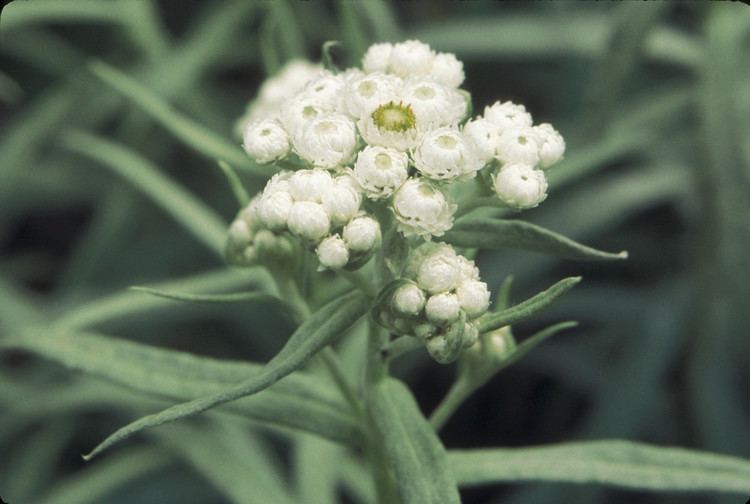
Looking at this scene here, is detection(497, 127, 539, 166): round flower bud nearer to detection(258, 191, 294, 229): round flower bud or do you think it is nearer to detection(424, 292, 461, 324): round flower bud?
detection(424, 292, 461, 324): round flower bud

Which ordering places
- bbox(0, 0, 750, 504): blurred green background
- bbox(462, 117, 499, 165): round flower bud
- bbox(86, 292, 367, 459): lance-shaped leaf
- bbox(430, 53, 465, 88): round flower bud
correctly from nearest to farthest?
bbox(86, 292, 367, 459): lance-shaped leaf → bbox(462, 117, 499, 165): round flower bud → bbox(430, 53, 465, 88): round flower bud → bbox(0, 0, 750, 504): blurred green background

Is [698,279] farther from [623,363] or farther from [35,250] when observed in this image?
[35,250]

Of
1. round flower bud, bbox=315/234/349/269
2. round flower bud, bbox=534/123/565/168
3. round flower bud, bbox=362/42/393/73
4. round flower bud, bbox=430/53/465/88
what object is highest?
round flower bud, bbox=362/42/393/73

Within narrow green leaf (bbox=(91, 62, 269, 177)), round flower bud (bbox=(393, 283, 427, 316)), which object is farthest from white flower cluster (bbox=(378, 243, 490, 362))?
narrow green leaf (bbox=(91, 62, 269, 177))

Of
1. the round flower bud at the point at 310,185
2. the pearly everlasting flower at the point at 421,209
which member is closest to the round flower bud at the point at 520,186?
the pearly everlasting flower at the point at 421,209

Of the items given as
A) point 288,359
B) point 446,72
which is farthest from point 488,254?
point 288,359

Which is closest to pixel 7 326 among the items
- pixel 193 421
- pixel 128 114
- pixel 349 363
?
pixel 193 421

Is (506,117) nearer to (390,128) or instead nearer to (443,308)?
(390,128)

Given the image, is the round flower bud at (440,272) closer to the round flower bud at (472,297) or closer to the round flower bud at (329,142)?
the round flower bud at (472,297)
